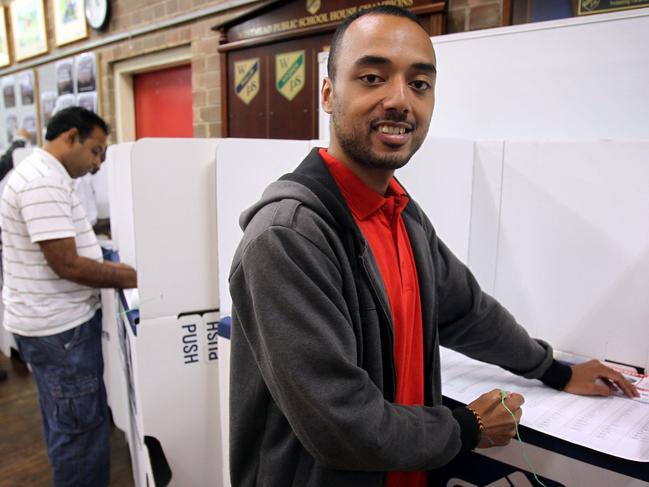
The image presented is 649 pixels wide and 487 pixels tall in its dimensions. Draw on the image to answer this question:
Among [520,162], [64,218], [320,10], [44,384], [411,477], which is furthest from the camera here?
[320,10]

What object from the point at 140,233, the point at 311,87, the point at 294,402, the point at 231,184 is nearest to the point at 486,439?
the point at 294,402

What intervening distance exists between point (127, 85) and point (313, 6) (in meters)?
2.26

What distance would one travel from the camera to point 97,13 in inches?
159

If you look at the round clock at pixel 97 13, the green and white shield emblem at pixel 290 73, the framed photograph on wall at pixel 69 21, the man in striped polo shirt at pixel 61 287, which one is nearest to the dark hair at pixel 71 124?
the man in striped polo shirt at pixel 61 287

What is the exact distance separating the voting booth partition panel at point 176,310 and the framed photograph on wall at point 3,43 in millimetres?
5306

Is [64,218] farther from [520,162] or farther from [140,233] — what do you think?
[520,162]

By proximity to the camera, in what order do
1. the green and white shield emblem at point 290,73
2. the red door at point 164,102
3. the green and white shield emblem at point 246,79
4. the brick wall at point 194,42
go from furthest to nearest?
the red door at point 164,102, the brick wall at point 194,42, the green and white shield emblem at point 246,79, the green and white shield emblem at point 290,73

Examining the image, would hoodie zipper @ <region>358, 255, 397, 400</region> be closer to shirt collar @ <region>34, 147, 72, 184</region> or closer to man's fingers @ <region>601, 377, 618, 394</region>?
man's fingers @ <region>601, 377, 618, 394</region>

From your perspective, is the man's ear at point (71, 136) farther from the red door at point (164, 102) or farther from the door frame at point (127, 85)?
the door frame at point (127, 85)

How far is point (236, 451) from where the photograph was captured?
30.0 inches

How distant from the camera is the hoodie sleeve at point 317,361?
61 centimetres

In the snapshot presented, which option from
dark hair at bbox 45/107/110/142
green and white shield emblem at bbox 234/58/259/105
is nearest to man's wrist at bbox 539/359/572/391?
dark hair at bbox 45/107/110/142

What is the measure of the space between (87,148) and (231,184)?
89 centimetres

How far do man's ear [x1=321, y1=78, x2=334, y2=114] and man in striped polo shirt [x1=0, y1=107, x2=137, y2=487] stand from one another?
44.5 inches
